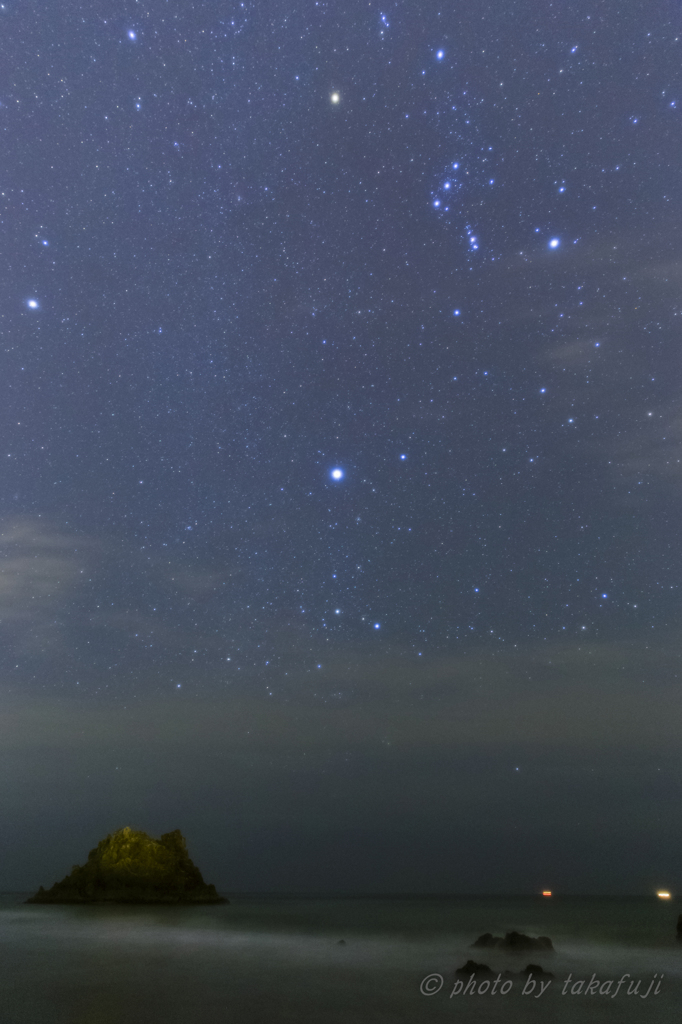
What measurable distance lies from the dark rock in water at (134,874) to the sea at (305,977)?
11.2 m

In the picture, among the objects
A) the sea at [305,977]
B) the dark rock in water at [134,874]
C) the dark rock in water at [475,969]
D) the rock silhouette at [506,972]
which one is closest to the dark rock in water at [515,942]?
the sea at [305,977]

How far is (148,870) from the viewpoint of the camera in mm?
66375

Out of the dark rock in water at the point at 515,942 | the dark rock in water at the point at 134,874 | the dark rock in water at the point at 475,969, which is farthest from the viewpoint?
the dark rock in water at the point at 134,874

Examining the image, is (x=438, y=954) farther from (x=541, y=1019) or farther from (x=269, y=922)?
(x=269, y=922)

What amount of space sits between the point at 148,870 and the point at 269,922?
13.1m

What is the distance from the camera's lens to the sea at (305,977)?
2180cm

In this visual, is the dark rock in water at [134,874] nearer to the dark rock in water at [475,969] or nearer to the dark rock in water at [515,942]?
the dark rock in water at [515,942]

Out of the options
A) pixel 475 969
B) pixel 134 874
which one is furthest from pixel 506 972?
pixel 134 874

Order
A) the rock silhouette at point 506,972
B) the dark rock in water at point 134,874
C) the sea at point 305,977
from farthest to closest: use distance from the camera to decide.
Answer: the dark rock in water at point 134,874 → the rock silhouette at point 506,972 → the sea at point 305,977

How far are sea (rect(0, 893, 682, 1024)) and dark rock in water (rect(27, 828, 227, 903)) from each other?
11.2m

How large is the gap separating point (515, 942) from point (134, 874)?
45.2m

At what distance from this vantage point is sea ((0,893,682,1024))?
21.8m

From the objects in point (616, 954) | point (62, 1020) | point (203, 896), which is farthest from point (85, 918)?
point (62, 1020)

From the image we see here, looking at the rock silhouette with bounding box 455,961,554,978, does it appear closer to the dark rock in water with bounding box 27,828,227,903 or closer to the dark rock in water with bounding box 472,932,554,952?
the dark rock in water with bounding box 472,932,554,952
